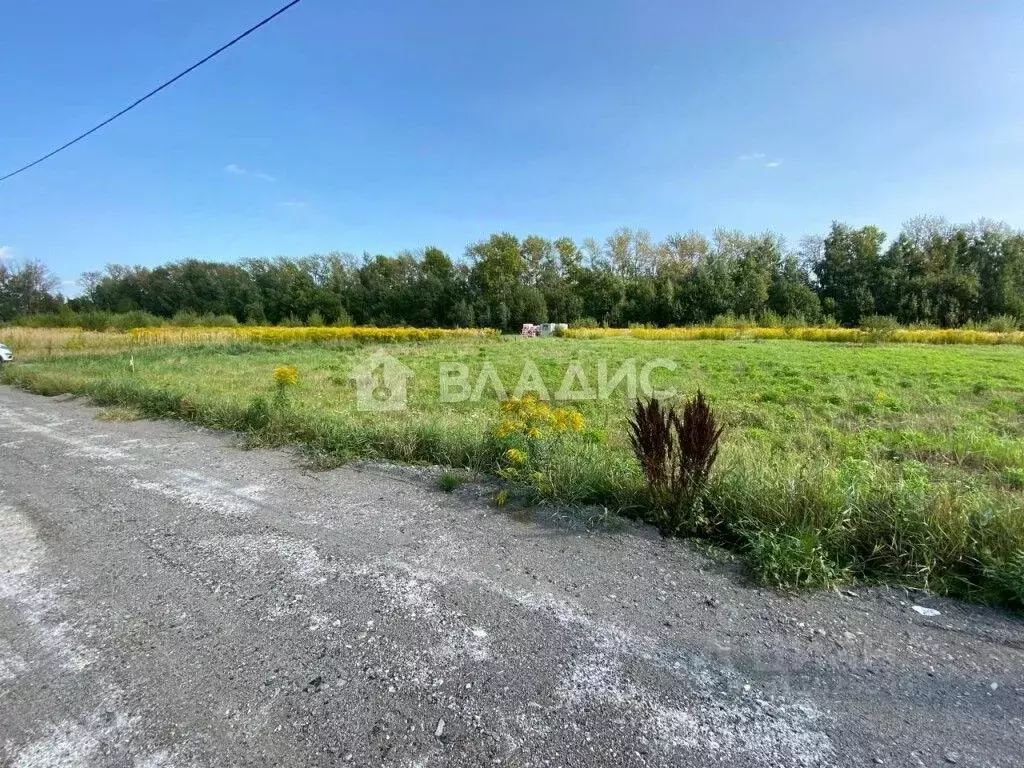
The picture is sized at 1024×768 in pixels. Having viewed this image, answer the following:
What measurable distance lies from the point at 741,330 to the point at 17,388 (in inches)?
1549

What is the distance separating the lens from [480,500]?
3949 mm

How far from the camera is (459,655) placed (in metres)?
2.10

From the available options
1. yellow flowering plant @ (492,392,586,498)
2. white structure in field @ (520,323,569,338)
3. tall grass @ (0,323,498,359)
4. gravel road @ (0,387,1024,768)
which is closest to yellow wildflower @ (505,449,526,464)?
yellow flowering plant @ (492,392,586,498)

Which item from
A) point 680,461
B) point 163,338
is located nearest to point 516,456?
point 680,461

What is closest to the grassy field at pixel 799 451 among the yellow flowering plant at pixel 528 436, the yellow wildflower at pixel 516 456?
the yellow flowering plant at pixel 528 436

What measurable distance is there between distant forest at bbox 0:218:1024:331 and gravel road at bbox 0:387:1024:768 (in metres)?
45.6

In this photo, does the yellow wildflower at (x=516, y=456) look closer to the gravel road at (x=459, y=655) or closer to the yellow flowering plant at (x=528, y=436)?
the yellow flowering plant at (x=528, y=436)

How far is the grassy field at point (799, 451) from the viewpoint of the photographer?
2.70 metres

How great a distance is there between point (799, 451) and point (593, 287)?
177ft

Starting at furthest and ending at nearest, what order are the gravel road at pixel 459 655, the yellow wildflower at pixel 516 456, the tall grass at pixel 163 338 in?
1. the tall grass at pixel 163 338
2. the yellow wildflower at pixel 516 456
3. the gravel road at pixel 459 655

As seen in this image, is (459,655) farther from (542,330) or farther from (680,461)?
(542,330)

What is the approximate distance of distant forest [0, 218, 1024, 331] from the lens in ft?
141

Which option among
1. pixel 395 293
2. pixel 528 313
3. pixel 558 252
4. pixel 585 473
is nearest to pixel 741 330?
pixel 528 313

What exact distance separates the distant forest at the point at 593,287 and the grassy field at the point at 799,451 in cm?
3776
